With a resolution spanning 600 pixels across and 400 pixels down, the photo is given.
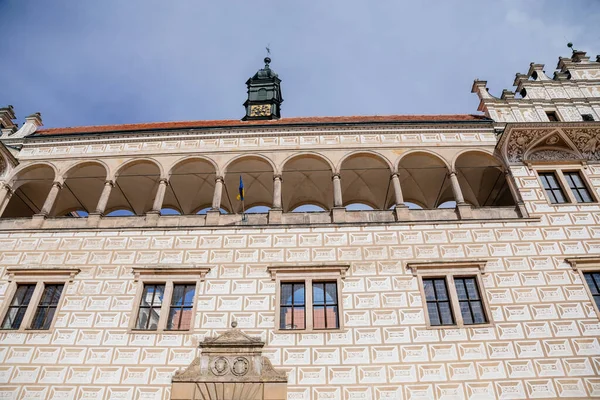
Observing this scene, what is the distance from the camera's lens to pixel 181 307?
10734 mm

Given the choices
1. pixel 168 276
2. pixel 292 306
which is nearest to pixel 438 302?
pixel 292 306

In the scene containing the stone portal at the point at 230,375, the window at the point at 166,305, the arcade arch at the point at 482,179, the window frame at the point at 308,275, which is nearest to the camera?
the stone portal at the point at 230,375

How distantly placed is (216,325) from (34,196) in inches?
393

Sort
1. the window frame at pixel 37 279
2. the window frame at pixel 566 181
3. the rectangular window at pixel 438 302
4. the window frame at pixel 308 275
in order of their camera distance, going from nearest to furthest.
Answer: the rectangular window at pixel 438 302
the window frame at pixel 308 275
the window frame at pixel 37 279
the window frame at pixel 566 181

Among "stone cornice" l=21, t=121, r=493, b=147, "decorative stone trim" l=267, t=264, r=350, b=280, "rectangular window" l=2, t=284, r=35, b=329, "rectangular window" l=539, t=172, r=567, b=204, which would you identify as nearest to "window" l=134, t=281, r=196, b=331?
"decorative stone trim" l=267, t=264, r=350, b=280

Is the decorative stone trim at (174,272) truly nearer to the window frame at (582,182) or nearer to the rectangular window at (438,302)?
the rectangular window at (438,302)

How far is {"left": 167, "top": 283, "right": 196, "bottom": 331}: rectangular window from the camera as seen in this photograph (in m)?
10.4

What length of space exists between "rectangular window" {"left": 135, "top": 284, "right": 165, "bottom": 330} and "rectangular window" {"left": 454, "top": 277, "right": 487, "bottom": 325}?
718 centimetres

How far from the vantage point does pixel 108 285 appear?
36.4 ft

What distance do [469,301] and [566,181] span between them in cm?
525

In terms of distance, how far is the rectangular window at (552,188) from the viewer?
1258cm

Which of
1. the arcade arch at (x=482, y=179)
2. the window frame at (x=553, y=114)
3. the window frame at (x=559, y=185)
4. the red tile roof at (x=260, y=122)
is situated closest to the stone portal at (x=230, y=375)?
the red tile roof at (x=260, y=122)

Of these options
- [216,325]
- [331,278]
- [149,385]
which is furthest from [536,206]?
[149,385]

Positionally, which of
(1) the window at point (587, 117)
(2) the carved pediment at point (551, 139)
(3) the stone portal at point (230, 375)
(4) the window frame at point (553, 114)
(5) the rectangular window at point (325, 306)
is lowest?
(3) the stone portal at point (230, 375)
